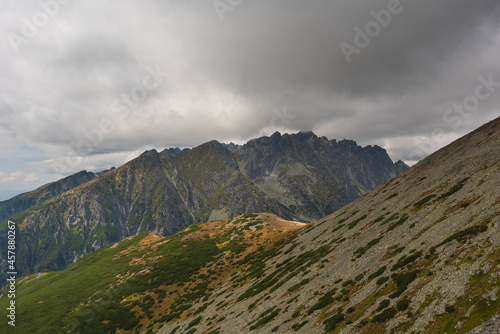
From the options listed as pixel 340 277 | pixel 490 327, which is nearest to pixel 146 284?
pixel 340 277

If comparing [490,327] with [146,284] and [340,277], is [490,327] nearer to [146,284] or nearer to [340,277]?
[340,277]

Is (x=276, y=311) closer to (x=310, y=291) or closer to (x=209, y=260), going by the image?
(x=310, y=291)

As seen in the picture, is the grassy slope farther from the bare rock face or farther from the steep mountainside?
the bare rock face

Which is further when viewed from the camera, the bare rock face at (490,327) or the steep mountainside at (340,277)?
the steep mountainside at (340,277)

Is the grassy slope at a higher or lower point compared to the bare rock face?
higher

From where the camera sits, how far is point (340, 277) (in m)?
33.6


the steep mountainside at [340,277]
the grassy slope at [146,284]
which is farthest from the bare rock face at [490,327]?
the grassy slope at [146,284]

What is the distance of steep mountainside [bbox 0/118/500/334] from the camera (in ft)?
65.8

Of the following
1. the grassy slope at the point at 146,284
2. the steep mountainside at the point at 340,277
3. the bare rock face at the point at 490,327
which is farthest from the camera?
the grassy slope at the point at 146,284

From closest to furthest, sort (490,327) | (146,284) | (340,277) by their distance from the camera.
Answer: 1. (490,327)
2. (340,277)
3. (146,284)

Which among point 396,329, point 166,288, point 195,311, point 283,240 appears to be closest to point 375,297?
point 396,329

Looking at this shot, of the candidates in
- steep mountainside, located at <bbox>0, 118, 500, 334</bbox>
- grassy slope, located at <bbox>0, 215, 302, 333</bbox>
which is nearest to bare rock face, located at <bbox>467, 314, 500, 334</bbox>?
steep mountainside, located at <bbox>0, 118, 500, 334</bbox>

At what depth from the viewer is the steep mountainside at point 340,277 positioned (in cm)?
2006

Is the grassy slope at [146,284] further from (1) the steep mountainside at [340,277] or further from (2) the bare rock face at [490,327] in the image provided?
(2) the bare rock face at [490,327]
